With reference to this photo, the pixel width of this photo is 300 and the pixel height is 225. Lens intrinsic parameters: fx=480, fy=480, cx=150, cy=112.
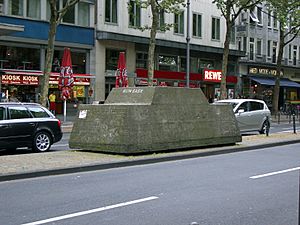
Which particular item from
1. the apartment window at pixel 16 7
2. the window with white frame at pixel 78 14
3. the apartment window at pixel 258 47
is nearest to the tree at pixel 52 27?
the apartment window at pixel 16 7

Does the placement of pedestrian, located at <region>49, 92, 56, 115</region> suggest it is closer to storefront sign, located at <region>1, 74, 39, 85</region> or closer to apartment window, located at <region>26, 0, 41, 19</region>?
storefront sign, located at <region>1, 74, 39, 85</region>

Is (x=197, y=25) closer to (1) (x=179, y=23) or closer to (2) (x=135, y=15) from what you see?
(1) (x=179, y=23)

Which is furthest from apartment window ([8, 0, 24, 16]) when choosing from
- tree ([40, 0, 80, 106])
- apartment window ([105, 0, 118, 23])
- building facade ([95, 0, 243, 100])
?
apartment window ([105, 0, 118, 23])

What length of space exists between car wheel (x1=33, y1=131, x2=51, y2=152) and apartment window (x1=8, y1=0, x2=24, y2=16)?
57.8ft

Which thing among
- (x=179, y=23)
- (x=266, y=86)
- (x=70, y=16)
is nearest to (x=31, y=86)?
(x=70, y=16)

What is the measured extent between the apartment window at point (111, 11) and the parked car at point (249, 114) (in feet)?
51.8

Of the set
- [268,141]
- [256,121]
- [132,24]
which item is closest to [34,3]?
[132,24]

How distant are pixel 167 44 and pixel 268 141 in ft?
73.7

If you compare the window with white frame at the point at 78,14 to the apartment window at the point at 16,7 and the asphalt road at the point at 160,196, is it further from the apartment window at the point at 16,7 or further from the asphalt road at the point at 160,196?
the asphalt road at the point at 160,196

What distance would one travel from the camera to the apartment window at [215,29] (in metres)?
44.5

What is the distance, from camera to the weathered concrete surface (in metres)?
12.4

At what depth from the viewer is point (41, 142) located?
46.6 feet

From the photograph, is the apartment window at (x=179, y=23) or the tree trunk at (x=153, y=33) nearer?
the tree trunk at (x=153, y=33)

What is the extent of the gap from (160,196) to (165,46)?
102 ft
